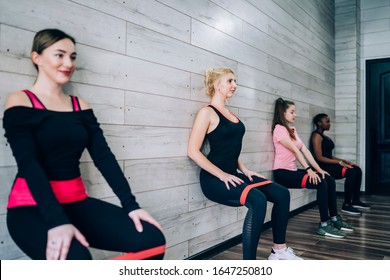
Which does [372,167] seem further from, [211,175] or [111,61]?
[111,61]

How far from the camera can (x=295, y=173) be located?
323cm

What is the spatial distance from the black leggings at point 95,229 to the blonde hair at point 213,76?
1306mm

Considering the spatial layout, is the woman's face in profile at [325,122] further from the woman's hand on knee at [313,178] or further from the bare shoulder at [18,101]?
the bare shoulder at [18,101]

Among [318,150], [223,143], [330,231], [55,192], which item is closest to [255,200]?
[223,143]

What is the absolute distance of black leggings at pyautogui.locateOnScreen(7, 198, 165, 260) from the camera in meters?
1.15

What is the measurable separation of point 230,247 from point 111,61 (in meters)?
1.67

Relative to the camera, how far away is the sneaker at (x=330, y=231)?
3057mm

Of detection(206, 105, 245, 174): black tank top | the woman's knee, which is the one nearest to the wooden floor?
the woman's knee

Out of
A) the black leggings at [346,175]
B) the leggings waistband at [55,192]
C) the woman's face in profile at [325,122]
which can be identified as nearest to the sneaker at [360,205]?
the black leggings at [346,175]

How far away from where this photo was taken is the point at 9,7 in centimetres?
137

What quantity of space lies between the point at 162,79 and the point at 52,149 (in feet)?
3.20

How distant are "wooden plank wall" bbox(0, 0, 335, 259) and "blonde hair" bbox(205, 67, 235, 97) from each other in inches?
1.9

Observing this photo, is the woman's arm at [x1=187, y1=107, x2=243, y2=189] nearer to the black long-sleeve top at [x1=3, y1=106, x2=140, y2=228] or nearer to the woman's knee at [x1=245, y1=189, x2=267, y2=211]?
the woman's knee at [x1=245, y1=189, x2=267, y2=211]

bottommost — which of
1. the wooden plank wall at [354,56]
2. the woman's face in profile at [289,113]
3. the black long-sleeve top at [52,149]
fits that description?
the black long-sleeve top at [52,149]
